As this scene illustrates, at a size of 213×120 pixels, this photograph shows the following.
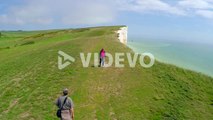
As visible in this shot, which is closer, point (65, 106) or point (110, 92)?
point (65, 106)

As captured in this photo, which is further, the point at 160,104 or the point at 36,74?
the point at 36,74

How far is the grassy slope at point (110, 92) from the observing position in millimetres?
23688

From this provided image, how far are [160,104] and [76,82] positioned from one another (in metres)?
8.40

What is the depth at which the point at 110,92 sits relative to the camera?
27594 mm

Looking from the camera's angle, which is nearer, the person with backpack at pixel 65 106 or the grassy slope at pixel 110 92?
the person with backpack at pixel 65 106

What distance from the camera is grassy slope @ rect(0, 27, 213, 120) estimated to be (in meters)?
23.7

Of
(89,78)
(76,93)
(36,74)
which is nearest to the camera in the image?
(76,93)

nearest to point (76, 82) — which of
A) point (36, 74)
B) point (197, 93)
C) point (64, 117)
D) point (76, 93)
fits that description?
point (76, 93)

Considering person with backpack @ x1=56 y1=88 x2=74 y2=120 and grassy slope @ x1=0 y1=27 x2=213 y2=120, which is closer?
person with backpack @ x1=56 y1=88 x2=74 y2=120

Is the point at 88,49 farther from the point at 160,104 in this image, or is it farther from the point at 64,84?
the point at 160,104

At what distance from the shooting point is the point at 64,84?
29500 mm

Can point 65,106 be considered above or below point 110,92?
above

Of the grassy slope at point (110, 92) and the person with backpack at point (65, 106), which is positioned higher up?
the person with backpack at point (65, 106)

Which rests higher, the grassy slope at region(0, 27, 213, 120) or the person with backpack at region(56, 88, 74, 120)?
the person with backpack at region(56, 88, 74, 120)
